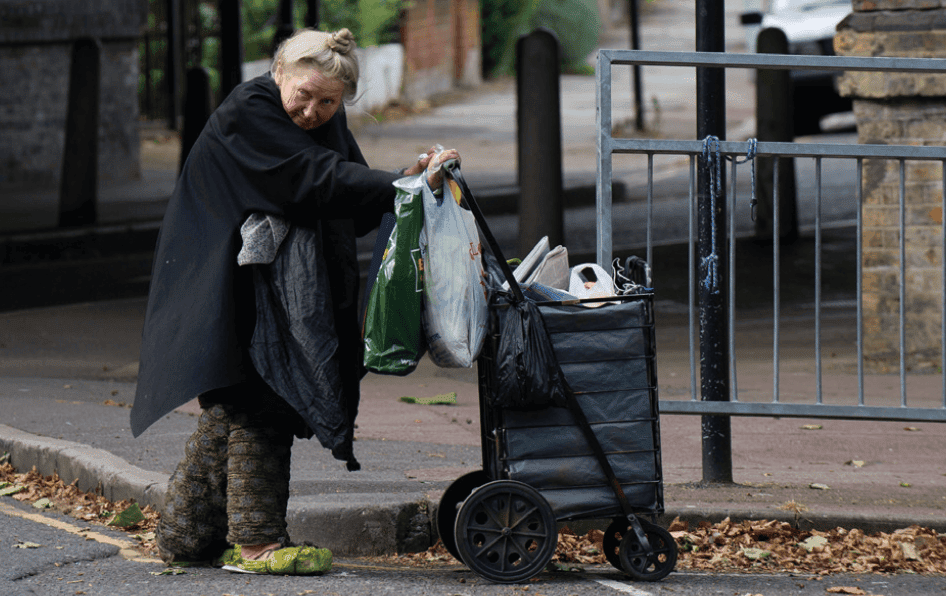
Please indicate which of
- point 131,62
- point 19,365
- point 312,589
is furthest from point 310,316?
point 131,62

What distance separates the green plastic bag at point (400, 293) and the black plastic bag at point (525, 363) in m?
0.26

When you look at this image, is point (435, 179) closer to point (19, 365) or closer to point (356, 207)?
point (356, 207)

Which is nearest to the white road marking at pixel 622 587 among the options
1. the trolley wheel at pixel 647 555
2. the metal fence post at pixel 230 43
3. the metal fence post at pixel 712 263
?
the trolley wheel at pixel 647 555

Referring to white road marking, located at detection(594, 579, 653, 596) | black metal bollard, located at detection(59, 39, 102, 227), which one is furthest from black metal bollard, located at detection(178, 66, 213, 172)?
white road marking, located at detection(594, 579, 653, 596)

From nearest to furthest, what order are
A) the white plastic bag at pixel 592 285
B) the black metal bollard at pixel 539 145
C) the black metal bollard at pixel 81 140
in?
the white plastic bag at pixel 592 285, the black metal bollard at pixel 539 145, the black metal bollard at pixel 81 140

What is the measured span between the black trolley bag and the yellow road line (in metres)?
1.18

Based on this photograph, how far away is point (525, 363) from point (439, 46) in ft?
86.0

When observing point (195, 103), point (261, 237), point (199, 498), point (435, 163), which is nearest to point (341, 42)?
point (435, 163)

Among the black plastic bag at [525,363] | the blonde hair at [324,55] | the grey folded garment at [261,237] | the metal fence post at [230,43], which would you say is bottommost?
the black plastic bag at [525,363]

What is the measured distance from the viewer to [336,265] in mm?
4176

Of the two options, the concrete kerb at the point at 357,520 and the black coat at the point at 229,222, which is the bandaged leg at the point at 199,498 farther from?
the concrete kerb at the point at 357,520

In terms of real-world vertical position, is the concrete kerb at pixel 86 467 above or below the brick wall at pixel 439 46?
below

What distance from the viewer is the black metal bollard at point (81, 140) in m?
13.7

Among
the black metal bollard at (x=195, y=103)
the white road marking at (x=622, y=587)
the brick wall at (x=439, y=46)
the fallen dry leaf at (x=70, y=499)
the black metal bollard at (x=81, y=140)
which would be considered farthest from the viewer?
the brick wall at (x=439, y=46)
